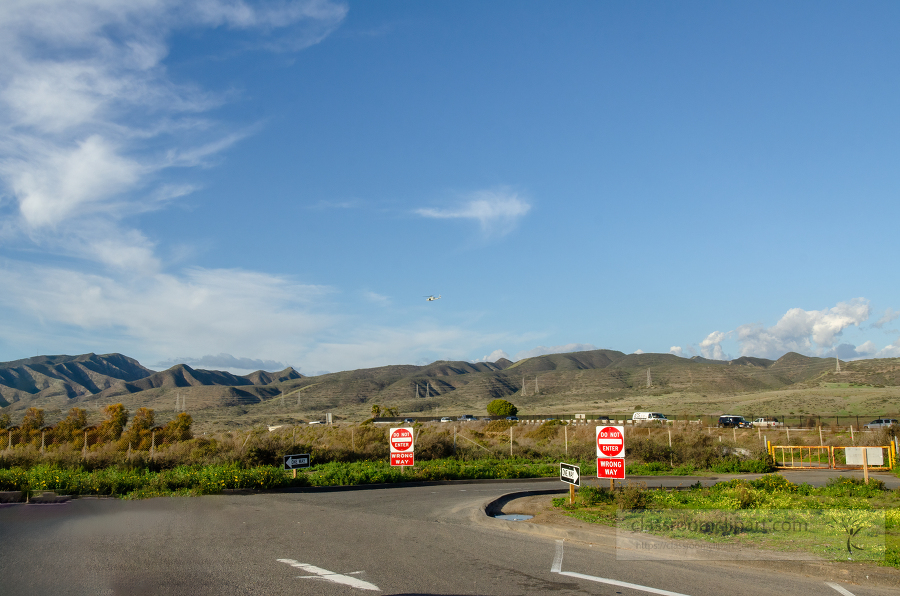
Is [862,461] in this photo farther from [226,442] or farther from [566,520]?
[226,442]

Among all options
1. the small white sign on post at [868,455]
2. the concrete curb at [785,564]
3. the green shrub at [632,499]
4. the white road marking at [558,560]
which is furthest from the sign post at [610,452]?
the small white sign on post at [868,455]

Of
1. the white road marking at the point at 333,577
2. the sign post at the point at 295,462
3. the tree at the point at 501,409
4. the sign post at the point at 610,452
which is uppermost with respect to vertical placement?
the sign post at the point at 610,452

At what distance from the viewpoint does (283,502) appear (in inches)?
625

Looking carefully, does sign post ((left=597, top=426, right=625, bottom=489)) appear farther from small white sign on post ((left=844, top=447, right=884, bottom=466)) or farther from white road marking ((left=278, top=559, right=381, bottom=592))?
small white sign on post ((left=844, top=447, right=884, bottom=466))

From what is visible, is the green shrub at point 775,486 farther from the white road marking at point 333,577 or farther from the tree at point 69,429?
the tree at point 69,429

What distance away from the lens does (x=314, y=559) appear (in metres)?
9.08

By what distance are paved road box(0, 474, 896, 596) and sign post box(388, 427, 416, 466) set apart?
646cm

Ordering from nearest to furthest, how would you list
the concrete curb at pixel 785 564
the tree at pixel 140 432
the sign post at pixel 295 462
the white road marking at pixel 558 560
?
the concrete curb at pixel 785 564, the white road marking at pixel 558 560, the sign post at pixel 295 462, the tree at pixel 140 432

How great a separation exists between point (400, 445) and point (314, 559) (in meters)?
11.7

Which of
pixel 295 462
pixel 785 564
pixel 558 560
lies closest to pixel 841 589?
pixel 785 564

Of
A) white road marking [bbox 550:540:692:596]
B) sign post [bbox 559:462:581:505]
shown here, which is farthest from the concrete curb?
sign post [bbox 559:462:581:505]

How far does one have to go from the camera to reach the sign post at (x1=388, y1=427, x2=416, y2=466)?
2062 centimetres

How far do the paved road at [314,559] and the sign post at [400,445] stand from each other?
21.2 feet

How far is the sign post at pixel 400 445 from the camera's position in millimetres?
20625
